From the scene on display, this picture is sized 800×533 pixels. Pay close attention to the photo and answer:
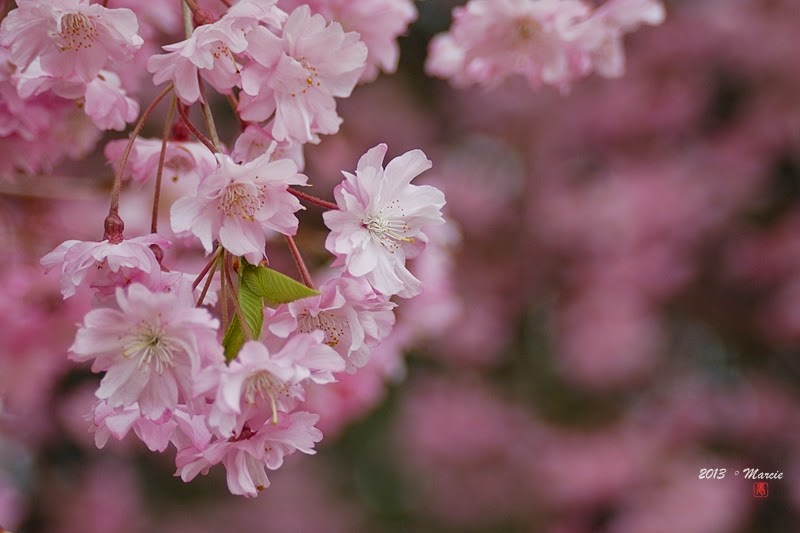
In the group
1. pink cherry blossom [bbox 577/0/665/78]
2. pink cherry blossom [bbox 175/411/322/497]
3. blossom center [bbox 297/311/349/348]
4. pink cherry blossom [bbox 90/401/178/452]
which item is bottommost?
pink cherry blossom [bbox 90/401/178/452]

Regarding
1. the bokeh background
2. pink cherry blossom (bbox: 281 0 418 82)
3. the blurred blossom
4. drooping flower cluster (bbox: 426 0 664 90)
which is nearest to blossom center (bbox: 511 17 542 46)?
drooping flower cluster (bbox: 426 0 664 90)

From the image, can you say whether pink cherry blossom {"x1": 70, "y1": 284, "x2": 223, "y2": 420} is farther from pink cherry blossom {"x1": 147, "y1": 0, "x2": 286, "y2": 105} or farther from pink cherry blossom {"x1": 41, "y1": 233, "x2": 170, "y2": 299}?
pink cherry blossom {"x1": 147, "y1": 0, "x2": 286, "y2": 105}

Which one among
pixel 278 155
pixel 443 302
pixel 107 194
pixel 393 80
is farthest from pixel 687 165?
pixel 278 155

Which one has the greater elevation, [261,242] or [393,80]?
[261,242]

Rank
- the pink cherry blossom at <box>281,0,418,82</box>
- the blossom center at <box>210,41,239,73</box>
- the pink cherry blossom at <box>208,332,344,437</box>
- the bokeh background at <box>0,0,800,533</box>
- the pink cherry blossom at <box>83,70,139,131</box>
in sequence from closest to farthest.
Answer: the pink cherry blossom at <box>208,332,344,437</box> → the blossom center at <box>210,41,239,73</box> → the pink cherry blossom at <box>83,70,139,131</box> → the pink cherry blossom at <box>281,0,418,82</box> → the bokeh background at <box>0,0,800,533</box>

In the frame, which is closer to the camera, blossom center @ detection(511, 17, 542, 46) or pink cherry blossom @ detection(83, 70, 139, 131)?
pink cherry blossom @ detection(83, 70, 139, 131)

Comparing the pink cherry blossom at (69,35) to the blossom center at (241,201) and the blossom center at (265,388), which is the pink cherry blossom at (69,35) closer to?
the blossom center at (241,201)

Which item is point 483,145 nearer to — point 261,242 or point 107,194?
point 107,194
